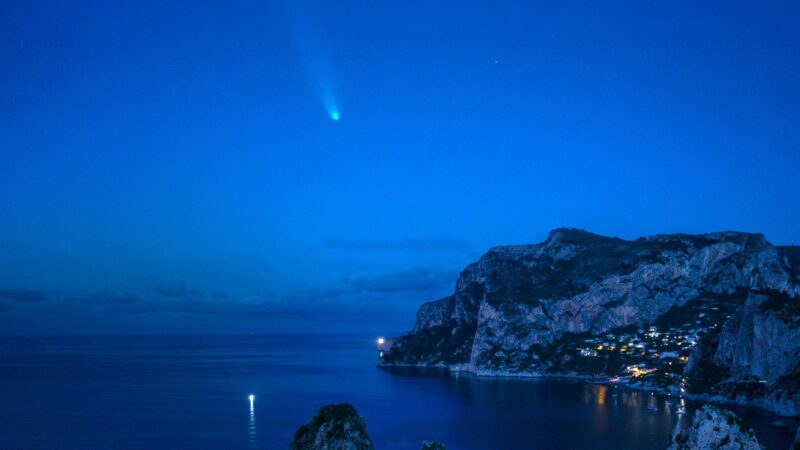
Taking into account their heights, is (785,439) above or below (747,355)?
below

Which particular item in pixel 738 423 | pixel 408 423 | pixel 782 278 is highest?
pixel 782 278

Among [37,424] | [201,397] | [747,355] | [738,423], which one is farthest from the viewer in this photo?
[201,397]

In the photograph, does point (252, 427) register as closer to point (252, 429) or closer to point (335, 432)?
point (252, 429)

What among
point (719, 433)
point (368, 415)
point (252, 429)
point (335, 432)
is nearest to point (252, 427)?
point (252, 429)

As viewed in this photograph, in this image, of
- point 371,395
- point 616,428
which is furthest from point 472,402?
point 616,428

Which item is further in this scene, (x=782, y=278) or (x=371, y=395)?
(x=782, y=278)

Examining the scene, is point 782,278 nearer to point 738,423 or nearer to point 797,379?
point 797,379

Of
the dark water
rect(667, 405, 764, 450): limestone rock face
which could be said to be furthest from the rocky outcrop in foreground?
the dark water
